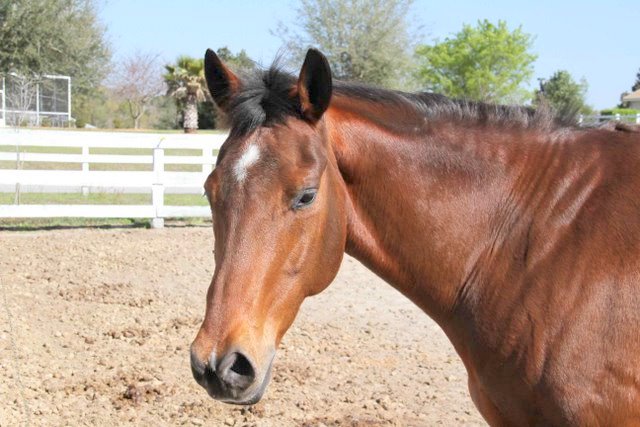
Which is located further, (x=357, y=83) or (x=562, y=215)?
(x=357, y=83)

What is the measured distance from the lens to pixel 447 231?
9.21 ft

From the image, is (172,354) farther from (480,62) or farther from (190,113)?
Answer: (480,62)

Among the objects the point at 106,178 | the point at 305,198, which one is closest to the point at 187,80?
the point at 106,178

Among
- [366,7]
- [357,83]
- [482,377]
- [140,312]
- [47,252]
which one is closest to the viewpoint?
[482,377]

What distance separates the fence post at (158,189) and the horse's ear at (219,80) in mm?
9390

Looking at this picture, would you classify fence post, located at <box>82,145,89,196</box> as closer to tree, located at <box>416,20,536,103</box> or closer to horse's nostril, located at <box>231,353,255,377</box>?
horse's nostril, located at <box>231,353,255,377</box>

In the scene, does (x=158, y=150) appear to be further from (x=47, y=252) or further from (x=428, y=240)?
(x=428, y=240)

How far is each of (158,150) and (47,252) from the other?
10.4ft

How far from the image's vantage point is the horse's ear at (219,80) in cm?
280

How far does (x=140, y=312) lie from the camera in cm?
725

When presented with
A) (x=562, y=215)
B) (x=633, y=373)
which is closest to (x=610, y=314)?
(x=633, y=373)

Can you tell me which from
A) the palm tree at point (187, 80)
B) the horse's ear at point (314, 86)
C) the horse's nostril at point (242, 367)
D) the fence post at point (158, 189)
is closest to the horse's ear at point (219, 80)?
the horse's ear at point (314, 86)

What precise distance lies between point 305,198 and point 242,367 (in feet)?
2.03

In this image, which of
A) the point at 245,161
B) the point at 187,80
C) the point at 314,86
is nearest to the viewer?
the point at 245,161
